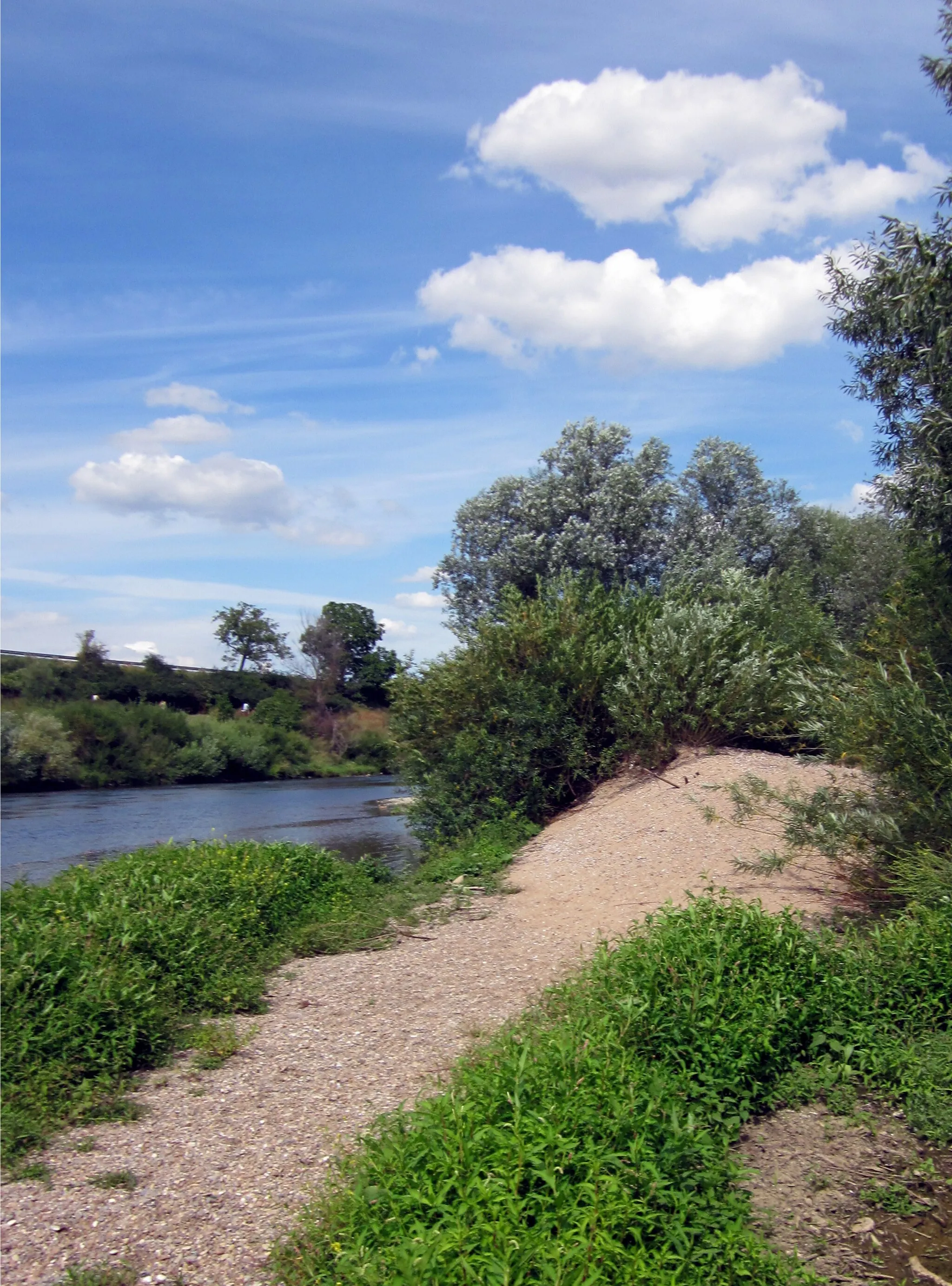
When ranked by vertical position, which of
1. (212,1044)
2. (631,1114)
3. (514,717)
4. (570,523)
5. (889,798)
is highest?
(570,523)

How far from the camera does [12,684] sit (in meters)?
31.8

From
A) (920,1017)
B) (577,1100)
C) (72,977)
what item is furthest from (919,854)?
(72,977)

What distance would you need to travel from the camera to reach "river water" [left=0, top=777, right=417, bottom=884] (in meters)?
17.3

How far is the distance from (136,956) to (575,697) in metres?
9.21

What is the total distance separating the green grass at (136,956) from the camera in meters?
4.86

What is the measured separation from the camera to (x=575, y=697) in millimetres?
14398

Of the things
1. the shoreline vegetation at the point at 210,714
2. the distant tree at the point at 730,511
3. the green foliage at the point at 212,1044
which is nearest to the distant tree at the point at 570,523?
the distant tree at the point at 730,511

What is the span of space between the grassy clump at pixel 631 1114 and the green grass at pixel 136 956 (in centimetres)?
164

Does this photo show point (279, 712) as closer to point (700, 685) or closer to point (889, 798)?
point (700, 685)

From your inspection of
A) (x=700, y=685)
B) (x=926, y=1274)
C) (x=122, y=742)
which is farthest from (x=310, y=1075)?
(x=122, y=742)

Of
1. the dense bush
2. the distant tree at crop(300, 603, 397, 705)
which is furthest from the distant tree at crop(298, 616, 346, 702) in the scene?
the dense bush

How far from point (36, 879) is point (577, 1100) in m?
12.6

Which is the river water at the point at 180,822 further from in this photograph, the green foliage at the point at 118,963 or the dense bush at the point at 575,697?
the green foliage at the point at 118,963

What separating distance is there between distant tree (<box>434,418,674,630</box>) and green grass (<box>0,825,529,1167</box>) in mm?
17840
